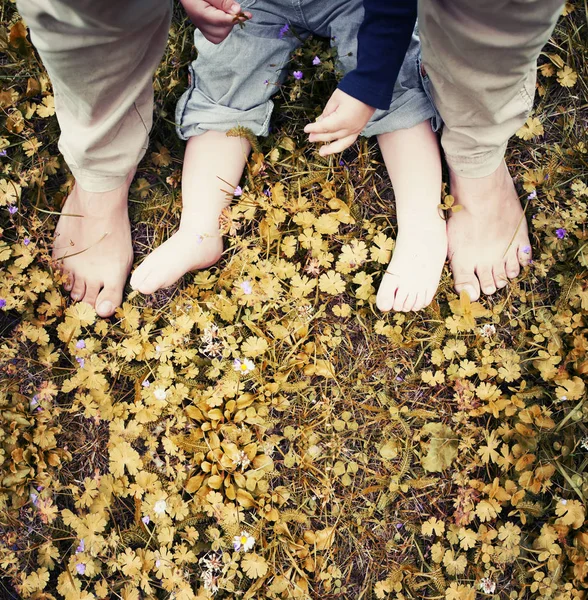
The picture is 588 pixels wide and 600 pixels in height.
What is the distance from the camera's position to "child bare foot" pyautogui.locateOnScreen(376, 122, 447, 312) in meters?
2.00

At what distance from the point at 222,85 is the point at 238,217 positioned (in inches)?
19.2

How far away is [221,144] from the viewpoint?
6.63 feet

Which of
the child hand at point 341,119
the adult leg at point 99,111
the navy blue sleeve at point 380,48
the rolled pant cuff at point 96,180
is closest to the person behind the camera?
the adult leg at point 99,111

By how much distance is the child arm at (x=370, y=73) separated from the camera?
1471mm

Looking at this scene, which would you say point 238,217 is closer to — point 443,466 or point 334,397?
point 334,397

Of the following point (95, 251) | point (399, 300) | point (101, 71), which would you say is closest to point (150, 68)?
point (101, 71)

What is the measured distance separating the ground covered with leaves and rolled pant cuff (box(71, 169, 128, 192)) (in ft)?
0.95

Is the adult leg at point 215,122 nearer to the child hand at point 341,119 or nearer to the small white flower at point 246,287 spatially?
the small white flower at point 246,287

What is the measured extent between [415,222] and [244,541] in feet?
4.41

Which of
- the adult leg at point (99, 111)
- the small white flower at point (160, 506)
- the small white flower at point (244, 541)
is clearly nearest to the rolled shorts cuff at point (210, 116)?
the adult leg at point (99, 111)

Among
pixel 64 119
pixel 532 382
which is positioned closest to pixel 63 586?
pixel 64 119

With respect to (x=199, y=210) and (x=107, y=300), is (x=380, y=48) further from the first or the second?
(x=107, y=300)

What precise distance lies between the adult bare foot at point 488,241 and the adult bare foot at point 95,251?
129cm

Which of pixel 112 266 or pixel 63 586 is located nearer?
pixel 63 586
